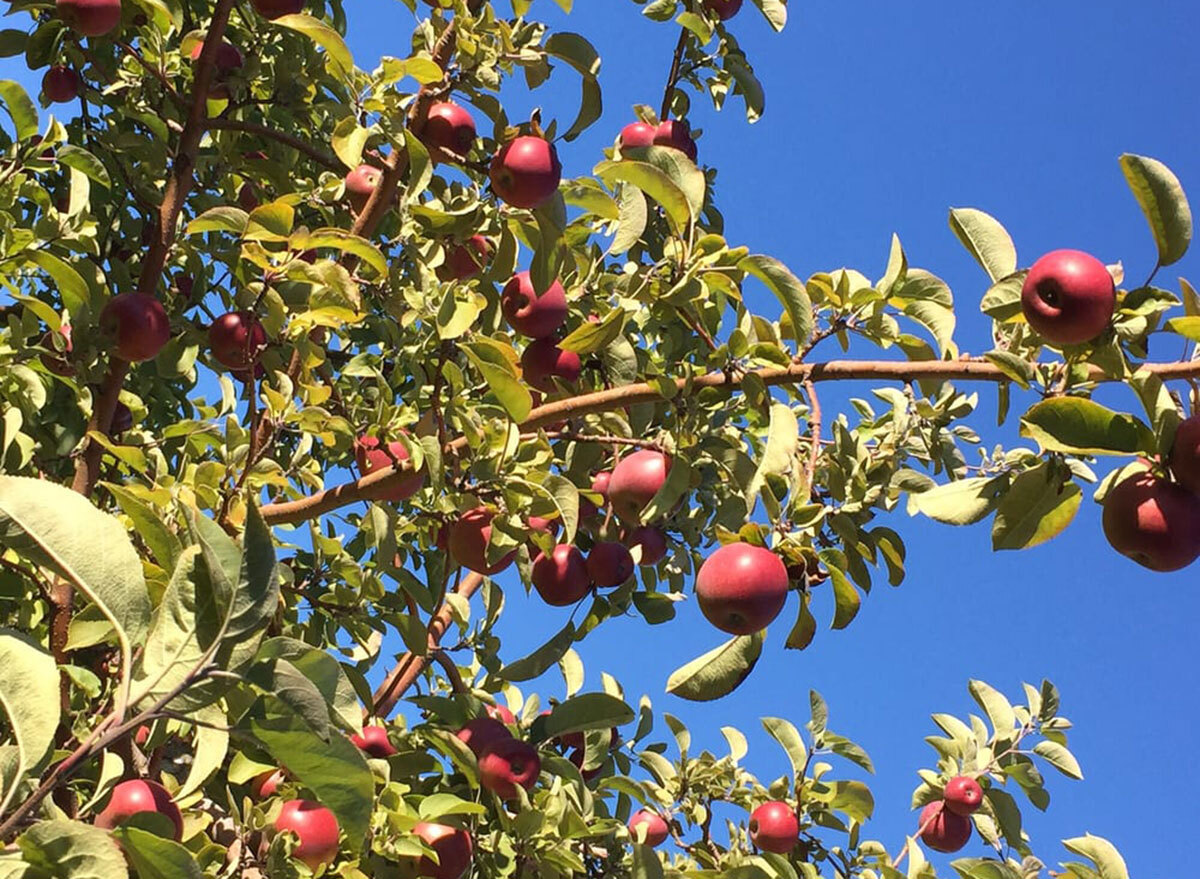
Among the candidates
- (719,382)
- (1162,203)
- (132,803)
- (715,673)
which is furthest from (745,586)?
(132,803)

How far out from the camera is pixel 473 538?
264 centimetres

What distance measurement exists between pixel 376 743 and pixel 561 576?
0.65 m

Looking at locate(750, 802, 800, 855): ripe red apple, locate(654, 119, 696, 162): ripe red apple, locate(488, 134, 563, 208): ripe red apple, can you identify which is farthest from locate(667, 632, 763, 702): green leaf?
locate(654, 119, 696, 162): ripe red apple

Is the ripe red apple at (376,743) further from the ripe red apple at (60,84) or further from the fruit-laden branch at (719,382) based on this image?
the ripe red apple at (60,84)

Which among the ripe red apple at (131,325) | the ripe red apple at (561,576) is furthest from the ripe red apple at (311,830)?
the ripe red apple at (131,325)

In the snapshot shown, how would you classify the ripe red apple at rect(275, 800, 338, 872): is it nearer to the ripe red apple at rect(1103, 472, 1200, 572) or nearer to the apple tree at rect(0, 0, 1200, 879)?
the apple tree at rect(0, 0, 1200, 879)

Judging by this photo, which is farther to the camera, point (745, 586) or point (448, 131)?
point (448, 131)

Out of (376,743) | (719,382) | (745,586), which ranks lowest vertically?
(376,743)

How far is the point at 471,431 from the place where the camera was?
2352 millimetres

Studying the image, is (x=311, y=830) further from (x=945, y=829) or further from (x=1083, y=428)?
(x=945, y=829)

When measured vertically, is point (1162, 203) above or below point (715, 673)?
above

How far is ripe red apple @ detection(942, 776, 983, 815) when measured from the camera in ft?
12.2

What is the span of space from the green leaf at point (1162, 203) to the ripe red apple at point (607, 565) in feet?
5.29

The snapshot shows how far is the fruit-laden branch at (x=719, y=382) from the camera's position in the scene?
1.81 m
